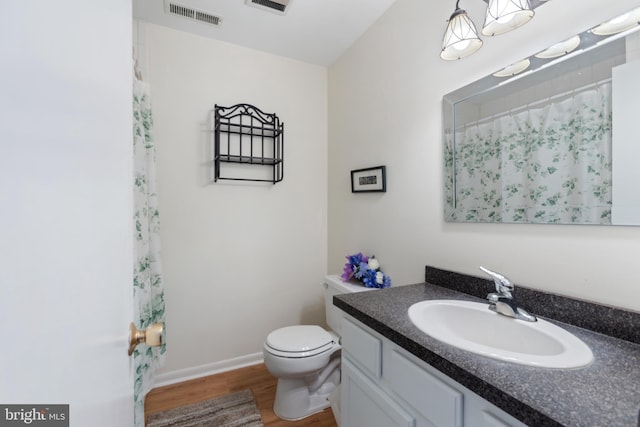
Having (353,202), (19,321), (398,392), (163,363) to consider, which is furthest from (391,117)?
(163,363)

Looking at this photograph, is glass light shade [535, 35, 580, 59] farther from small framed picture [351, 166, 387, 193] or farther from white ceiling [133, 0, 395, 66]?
white ceiling [133, 0, 395, 66]

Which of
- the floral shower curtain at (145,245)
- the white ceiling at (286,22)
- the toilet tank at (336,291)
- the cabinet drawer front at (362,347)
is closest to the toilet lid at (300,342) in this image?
the toilet tank at (336,291)

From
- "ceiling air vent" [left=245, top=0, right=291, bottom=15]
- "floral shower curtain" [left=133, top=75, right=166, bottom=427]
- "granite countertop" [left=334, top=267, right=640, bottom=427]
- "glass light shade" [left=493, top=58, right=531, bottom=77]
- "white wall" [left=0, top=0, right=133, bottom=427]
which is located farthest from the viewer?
"ceiling air vent" [left=245, top=0, right=291, bottom=15]

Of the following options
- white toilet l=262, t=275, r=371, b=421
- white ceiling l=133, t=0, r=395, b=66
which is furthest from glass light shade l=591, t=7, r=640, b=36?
white toilet l=262, t=275, r=371, b=421

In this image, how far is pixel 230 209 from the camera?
2164mm

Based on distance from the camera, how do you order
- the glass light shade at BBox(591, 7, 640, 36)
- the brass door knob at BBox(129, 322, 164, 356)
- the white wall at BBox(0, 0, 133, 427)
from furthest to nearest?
the glass light shade at BBox(591, 7, 640, 36), the brass door knob at BBox(129, 322, 164, 356), the white wall at BBox(0, 0, 133, 427)

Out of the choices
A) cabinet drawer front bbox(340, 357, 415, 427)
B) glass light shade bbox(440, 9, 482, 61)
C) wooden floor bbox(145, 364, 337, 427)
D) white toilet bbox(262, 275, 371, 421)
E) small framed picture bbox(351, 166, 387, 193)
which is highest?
glass light shade bbox(440, 9, 482, 61)

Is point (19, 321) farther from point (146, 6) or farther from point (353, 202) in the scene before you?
point (146, 6)

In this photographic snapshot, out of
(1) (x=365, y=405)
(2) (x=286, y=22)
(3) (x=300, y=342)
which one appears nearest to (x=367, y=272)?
(3) (x=300, y=342)

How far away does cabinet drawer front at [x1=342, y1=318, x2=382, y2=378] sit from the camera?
0.98m

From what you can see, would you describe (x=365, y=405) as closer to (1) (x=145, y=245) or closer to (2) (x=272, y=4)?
(1) (x=145, y=245)

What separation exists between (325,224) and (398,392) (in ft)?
5.65

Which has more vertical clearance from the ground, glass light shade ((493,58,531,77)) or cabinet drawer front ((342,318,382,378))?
glass light shade ((493,58,531,77))

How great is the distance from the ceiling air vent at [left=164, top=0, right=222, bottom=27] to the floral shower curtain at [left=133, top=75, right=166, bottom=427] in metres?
0.55
